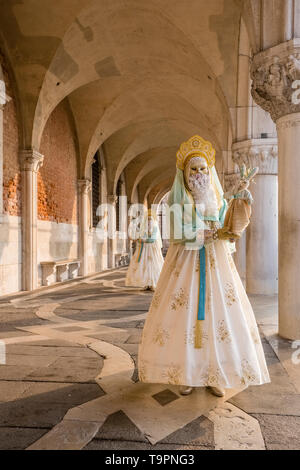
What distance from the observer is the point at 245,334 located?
8.58 feet

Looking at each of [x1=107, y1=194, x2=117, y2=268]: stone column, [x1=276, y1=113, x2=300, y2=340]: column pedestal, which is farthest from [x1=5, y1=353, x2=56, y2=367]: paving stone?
[x1=107, y1=194, x2=117, y2=268]: stone column

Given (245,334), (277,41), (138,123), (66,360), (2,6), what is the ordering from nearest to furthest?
(245,334) < (66,360) < (277,41) < (2,6) < (138,123)

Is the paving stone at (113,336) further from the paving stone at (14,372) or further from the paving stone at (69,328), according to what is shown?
the paving stone at (14,372)

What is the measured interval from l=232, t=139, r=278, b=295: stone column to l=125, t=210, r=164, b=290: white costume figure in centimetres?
238

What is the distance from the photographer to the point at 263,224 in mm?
7387

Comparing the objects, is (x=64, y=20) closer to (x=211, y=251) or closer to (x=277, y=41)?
(x=277, y=41)

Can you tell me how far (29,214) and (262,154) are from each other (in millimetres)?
5317

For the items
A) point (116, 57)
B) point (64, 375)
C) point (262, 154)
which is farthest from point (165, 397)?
point (116, 57)

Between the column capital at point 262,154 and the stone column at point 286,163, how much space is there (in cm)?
310

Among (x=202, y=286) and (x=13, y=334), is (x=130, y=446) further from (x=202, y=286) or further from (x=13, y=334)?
(x=13, y=334)

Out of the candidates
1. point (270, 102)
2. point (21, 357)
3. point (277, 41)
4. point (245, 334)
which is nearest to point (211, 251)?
point (245, 334)

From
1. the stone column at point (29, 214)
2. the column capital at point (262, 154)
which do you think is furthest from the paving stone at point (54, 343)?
the column capital at point (262, 154)

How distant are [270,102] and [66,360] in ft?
11.8

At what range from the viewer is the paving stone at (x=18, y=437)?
82.4 inches
